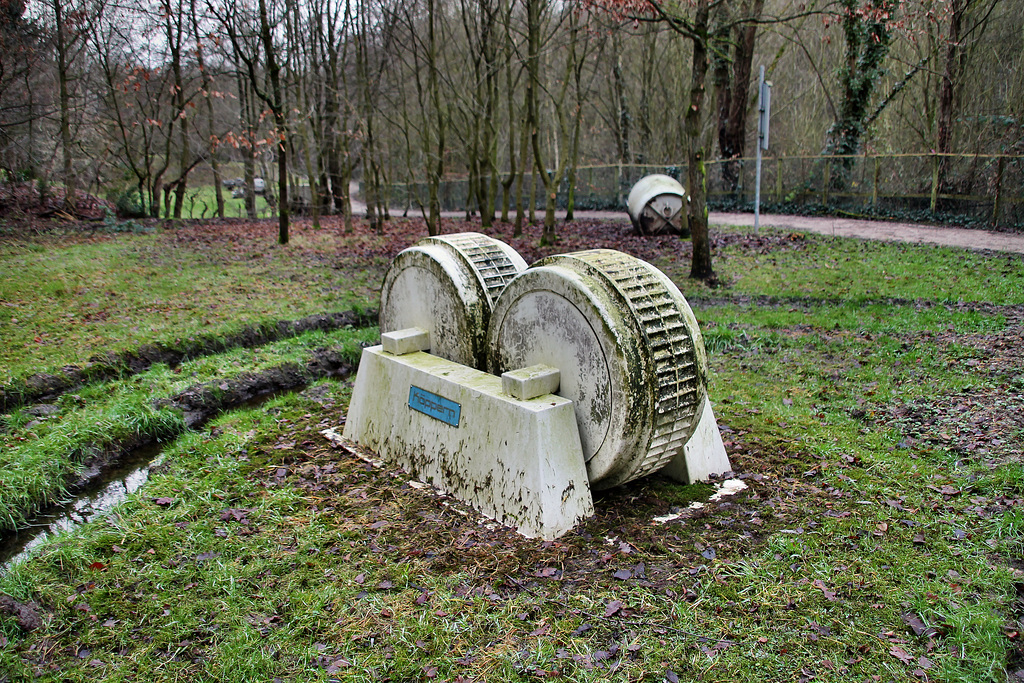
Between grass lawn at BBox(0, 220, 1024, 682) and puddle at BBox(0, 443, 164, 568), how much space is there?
0.26 metres

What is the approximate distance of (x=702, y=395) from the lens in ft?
15.2

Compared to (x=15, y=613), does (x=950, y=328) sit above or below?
above

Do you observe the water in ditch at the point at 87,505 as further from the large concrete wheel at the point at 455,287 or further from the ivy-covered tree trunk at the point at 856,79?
the ivy-covered tree trunk at the point at 856,79

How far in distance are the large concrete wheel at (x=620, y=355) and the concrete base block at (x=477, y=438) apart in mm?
202

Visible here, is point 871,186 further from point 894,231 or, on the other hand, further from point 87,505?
point 87,505

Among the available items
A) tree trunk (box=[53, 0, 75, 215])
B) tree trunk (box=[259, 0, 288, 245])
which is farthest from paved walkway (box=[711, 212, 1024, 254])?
tree trunk (box=[53, 0, 75, 215])

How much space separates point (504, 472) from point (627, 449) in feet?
2.75

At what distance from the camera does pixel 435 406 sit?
5426 millimetres

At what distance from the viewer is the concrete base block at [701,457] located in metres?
5.13

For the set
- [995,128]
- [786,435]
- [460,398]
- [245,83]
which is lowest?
[786,435]

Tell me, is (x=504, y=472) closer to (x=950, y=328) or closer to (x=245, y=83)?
(x=950, y=328)

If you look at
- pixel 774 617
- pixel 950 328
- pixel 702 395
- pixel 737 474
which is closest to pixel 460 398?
pixel 702 395

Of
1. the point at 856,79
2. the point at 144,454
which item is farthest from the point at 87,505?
the point at 856,79

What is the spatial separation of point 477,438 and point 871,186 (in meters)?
16.4
